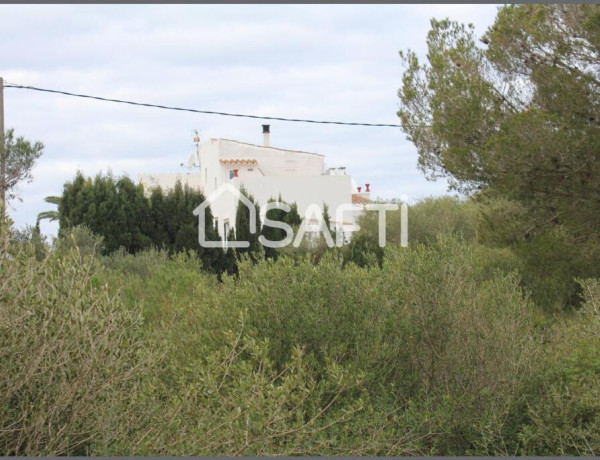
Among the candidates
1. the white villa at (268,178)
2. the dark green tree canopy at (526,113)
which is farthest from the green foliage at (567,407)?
the white villa at (268,178)

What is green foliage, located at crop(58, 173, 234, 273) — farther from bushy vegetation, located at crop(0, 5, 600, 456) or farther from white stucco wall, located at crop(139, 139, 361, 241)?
bushy vegetation, located at crop(0, 5, 600, 456)

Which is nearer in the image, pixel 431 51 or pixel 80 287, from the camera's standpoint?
pixel 80 287

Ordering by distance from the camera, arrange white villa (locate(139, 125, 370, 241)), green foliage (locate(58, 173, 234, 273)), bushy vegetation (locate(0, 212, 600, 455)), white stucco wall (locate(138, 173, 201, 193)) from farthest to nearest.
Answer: white stucco wall (locate(138, 173, 201, 193)) → white villa (locate(139, 125, 370, 241)) → green foliage (locate(58, 173, 234, 273)) → bushy vegetation (locate(0, 212, 600, 455))

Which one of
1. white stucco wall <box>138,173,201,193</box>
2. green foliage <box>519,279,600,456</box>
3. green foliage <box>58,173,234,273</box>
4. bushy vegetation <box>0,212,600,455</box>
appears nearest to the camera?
bushy vegetation <box>0,212,600,455</box>

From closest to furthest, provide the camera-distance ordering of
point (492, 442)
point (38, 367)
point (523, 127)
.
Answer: point (38, 367), point (492, 442), point (523, 127)

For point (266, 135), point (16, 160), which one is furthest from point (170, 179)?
point (16, 160)

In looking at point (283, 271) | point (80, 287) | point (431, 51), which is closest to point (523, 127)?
point (431, 51)

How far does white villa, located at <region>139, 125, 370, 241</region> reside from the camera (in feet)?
117

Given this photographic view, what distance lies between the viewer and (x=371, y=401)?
753cm

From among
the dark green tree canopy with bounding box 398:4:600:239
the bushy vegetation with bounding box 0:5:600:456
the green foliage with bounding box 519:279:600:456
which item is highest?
the dark green tree canopy with bounding box 398:4:600:239

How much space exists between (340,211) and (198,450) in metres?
31.9

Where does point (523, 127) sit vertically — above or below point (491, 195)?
above

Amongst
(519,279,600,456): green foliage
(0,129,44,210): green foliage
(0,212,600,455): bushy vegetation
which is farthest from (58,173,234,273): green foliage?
(519,279,600,456): green foliage

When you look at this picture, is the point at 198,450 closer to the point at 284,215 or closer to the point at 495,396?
the point at 495,396
